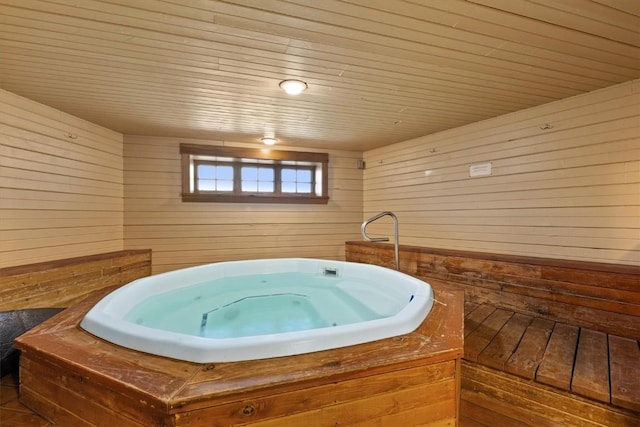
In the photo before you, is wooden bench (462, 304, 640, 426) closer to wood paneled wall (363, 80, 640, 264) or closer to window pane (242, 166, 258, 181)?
wood paneled wall (363, 80, 640, 264)

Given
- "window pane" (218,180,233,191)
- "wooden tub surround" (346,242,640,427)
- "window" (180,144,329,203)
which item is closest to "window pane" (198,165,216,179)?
"window" (180,144,329,203)

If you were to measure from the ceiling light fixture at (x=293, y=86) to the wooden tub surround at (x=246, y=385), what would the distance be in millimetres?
1741

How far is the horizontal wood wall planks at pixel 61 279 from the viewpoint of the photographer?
197cm

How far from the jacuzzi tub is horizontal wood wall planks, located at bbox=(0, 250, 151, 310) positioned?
2.12 feet

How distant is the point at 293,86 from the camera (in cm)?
205

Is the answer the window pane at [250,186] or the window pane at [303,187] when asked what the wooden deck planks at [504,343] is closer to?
the window pane at [303,187]

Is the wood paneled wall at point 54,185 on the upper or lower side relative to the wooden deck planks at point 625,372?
upper

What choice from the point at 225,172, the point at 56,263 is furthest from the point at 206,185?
the point at 56,263

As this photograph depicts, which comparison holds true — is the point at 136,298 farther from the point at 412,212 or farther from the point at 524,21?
the point at 412,212

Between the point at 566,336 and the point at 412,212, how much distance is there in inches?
76.7

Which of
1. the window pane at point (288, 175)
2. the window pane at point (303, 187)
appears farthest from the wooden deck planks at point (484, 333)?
the window pane at point (288, 175)

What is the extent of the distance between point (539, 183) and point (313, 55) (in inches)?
86.6

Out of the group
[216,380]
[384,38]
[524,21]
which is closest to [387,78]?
[384,38]

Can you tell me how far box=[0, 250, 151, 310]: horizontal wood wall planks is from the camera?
197 cm
